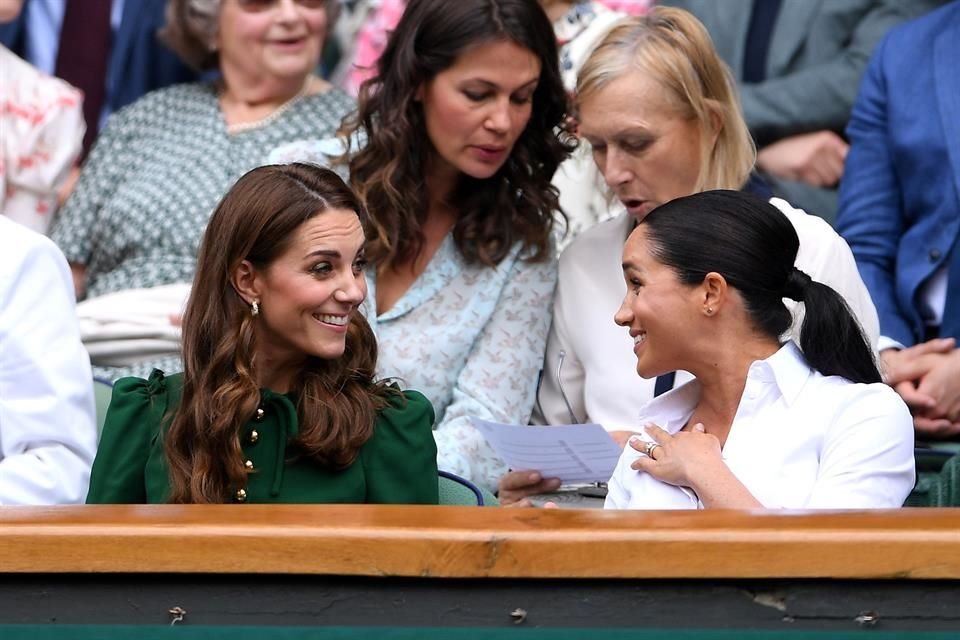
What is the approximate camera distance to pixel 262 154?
4.35 m

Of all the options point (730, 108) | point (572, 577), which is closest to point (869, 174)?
point (730, 108)

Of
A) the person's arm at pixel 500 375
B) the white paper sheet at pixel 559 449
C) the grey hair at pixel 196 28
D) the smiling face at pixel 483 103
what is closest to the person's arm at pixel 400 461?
the white paper sheet at pixel 559 449

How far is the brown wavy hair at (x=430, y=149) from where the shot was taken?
370cm

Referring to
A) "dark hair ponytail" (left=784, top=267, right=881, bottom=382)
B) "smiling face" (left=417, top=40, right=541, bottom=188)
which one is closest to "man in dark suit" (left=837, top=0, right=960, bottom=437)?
"smiling face" (left=417, top=40, right=541, bottom=188)

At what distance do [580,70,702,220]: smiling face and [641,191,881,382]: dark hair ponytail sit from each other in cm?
75

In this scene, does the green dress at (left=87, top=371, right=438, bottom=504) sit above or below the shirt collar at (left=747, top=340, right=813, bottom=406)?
below

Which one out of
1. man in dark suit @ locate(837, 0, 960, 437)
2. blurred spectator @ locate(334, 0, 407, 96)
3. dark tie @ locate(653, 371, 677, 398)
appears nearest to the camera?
dark tie @ locate(653, 371, 677, 398)

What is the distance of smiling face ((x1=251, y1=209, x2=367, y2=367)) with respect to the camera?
2.83 m

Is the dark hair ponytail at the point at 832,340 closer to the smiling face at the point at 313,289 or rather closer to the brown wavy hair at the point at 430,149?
the smiling face at the point at 313,289

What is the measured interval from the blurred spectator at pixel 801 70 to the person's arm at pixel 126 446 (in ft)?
6.71

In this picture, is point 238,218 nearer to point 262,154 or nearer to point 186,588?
point 186,588

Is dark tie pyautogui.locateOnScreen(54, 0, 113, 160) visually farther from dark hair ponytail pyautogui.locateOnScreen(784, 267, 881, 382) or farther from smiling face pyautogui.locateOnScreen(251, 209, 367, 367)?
dark hair ponytail pyautogui.locateOnScreen(784, 267, 881, 382)

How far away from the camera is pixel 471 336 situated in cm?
371

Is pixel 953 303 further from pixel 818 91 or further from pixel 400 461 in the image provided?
pixel 400 461
